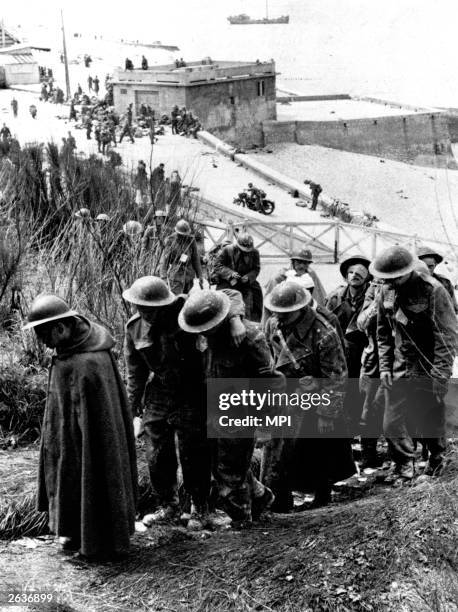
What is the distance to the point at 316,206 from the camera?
26.0 metres

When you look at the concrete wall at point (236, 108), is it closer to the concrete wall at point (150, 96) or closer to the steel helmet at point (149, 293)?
the concrete wall at point (150, 96)

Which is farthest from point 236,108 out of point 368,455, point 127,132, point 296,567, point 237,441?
point 296,567

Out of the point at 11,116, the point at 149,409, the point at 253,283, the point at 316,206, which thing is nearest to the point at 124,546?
the point at 149,409

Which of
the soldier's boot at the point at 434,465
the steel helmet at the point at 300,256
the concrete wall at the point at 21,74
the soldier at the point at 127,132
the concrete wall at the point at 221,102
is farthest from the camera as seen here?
the concrete wall at the point at 21,74

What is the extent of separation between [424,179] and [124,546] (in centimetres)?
4194

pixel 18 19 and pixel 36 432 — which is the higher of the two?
pixel 18 19

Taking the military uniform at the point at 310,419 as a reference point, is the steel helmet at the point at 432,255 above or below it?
above

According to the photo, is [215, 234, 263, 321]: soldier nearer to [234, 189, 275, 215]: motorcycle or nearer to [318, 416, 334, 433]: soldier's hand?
[318, 416, 334, 433]: soldier's hand

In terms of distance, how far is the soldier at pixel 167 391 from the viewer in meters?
5.39

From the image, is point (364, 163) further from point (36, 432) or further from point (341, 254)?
point (36, 432)

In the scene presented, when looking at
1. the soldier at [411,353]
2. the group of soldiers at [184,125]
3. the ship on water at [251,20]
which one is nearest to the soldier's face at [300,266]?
the soldier at [411,353]

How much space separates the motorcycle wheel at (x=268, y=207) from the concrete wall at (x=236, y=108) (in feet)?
83.0

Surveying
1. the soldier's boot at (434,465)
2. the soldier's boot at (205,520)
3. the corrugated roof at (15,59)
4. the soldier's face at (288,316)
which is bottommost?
the soldier's boot at (205,520)

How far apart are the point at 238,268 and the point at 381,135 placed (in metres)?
47.0
